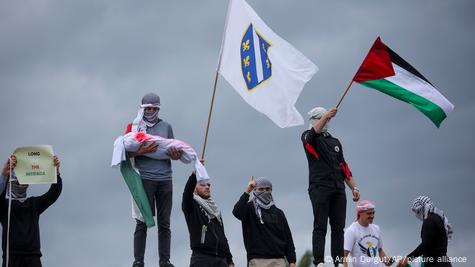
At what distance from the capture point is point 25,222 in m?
13.1

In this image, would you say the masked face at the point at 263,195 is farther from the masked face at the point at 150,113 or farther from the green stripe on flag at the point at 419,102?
the green stripe on flag at the point at 419,102

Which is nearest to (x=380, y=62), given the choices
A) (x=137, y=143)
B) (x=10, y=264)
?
(x=137, y=143)

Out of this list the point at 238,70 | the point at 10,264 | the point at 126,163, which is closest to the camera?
the point at 10,264

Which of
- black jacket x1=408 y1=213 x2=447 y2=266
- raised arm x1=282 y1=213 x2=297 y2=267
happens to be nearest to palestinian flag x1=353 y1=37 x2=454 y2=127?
black jacket x1=408 y1=213 x2=447 y2=266

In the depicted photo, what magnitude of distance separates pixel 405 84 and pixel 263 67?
2.85m

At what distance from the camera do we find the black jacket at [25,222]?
42.5 feet

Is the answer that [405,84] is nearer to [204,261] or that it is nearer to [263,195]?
[263,195]

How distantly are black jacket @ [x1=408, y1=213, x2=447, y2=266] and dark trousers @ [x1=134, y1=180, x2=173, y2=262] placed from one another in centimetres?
421

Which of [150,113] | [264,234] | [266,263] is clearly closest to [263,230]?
[264,234]

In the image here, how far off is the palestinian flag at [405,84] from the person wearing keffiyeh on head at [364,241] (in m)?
2.13

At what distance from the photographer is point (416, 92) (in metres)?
15.9

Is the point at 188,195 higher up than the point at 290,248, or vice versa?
the point at 188,195

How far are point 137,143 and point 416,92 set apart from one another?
5.60 m

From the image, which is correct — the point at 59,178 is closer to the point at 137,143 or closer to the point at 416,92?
the point at 137,143
